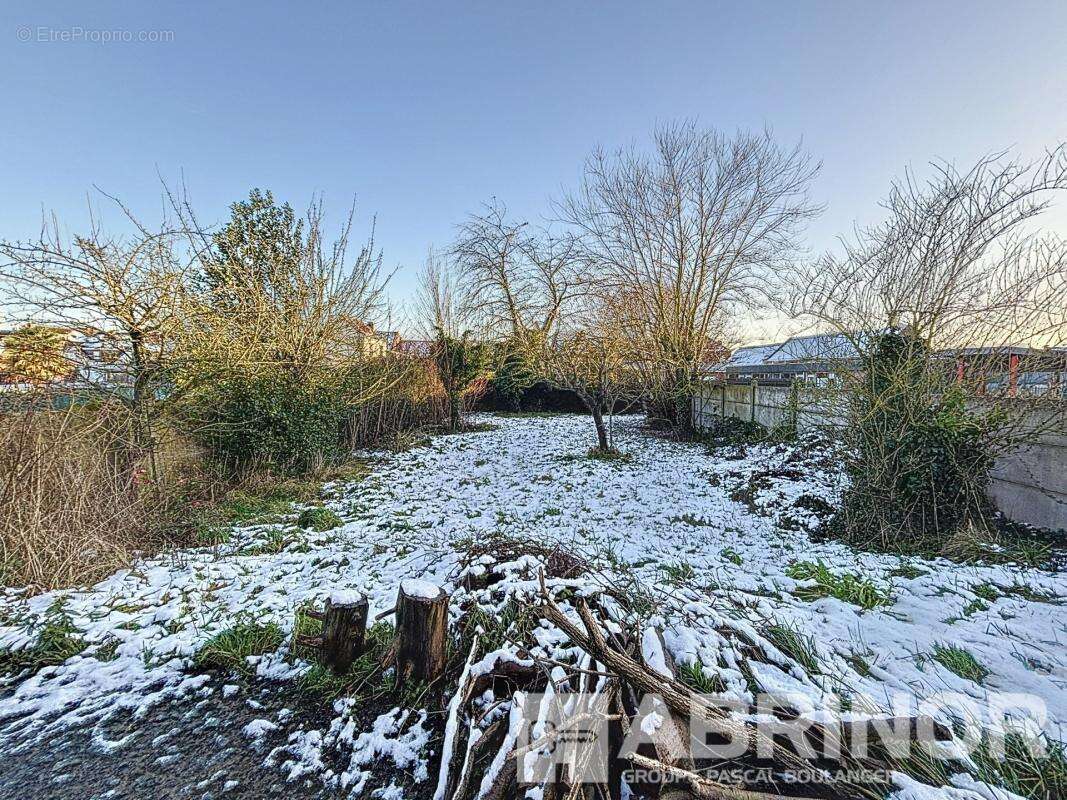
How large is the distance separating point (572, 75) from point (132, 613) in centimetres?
838

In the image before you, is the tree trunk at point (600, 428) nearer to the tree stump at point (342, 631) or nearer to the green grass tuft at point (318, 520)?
the green grass tuft at point (318, 520)

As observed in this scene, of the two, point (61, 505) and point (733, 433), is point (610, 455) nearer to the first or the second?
point (733, 433)

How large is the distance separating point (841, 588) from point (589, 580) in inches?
68.6

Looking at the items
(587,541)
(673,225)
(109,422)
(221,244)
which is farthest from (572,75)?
(109,422)

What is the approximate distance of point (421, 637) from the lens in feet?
6.31

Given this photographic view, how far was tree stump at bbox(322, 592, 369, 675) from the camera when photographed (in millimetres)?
2043

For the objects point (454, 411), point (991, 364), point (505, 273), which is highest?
point (505, 273)

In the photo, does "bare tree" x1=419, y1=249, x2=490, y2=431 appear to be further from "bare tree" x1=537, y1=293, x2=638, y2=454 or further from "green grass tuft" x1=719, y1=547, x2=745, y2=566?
"green grass tuft" x1=719, y1=547, x2=745, y2=566

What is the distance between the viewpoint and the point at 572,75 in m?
6.79

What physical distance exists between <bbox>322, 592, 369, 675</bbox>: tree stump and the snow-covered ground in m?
0.20

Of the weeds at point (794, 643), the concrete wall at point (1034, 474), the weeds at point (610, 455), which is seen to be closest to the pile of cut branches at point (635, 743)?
the weeds at point (794, 643)

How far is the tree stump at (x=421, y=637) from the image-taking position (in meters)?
1.92

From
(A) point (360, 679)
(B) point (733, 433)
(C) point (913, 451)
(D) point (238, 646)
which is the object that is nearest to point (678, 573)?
(A) point (360, 679)

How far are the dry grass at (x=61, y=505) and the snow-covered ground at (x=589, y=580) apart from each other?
0.85ft
